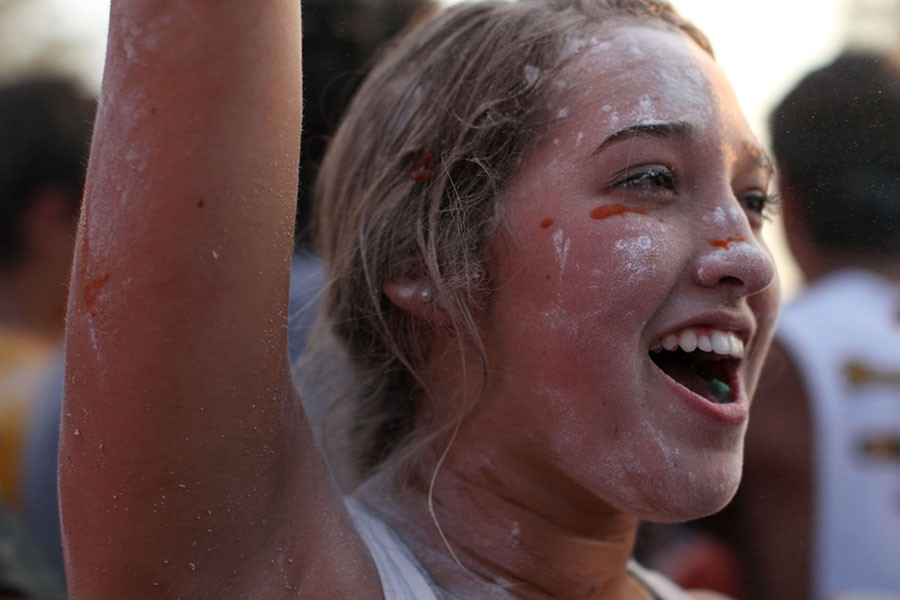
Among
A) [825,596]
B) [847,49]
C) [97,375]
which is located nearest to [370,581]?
[97,375]

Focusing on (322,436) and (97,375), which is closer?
(97,375)

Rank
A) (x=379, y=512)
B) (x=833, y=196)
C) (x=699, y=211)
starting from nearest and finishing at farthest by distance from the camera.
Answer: (x=699, y=211), (x=379, y=512), (x=833, y=196)

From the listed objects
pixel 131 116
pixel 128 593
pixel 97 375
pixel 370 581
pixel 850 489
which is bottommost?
pixel 850 489

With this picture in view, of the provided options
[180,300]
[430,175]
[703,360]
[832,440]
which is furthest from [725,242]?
[832,440]

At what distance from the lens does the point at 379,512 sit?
1.79m

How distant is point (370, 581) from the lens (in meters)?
1.54

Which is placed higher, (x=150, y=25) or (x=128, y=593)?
(x=150, y=25)

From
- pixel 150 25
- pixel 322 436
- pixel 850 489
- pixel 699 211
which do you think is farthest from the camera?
pixel 850 489

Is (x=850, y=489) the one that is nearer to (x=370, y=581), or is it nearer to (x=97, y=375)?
(x=370, y=581)

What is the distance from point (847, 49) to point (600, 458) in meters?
1.00

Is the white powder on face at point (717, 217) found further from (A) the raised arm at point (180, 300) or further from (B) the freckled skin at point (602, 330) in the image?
(A) the raised arm at point (180, 300)

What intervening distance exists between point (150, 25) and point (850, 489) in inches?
88.3

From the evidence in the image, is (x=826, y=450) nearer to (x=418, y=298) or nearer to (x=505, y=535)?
(x=505, y=535)

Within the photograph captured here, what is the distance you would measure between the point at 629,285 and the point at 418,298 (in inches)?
14.4
